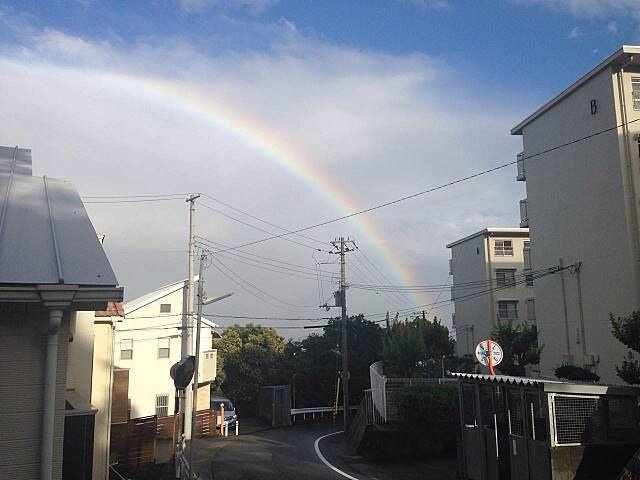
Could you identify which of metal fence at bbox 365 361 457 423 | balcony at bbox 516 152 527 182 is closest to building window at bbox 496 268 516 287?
balcony at bbox 516 152 527 182

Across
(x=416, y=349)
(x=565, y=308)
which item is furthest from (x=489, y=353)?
(x=416, y=349)

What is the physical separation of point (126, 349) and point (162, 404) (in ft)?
12.0

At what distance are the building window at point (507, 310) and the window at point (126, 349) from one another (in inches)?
930

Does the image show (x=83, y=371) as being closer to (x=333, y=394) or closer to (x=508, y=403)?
(x=508, y=403)

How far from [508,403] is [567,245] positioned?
49.2 ft

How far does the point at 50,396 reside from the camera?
6.72m

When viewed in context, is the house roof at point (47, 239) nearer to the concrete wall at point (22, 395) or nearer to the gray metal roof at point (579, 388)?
the concrete wall at point (22, 395)

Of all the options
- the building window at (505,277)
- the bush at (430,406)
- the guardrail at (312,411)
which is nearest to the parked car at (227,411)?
the guardrail at (312,411)

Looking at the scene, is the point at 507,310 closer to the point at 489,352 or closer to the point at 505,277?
the point at 505,277

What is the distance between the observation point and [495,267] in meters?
41.5

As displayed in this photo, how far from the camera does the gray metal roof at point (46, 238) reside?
684 centimetres

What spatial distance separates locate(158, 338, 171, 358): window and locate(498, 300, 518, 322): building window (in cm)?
2154

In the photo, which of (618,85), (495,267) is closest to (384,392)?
(618,85)

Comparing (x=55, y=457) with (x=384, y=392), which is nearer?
(x=55, y=457)
